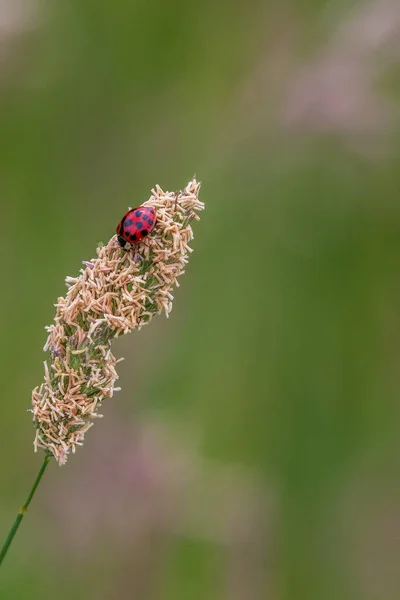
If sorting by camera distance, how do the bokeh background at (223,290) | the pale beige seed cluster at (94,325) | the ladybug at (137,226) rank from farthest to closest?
the bokeh background at (223,290), the ladybug at (137,226), the pale beige seed cluster at (94,325)

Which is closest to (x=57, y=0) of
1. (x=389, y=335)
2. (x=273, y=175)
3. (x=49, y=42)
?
(x=49, y=42)

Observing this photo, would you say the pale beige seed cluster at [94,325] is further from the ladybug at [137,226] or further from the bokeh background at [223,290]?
the bokeh background at [223,290]

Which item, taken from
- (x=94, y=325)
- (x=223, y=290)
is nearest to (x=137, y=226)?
(x=94, y=325)

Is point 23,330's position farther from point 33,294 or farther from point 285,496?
point 285,496

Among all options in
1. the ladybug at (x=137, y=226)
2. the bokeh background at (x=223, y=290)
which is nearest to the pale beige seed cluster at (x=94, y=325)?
the ladybug at (x=137, y=226)

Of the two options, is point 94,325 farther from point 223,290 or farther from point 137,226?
point 223,290
